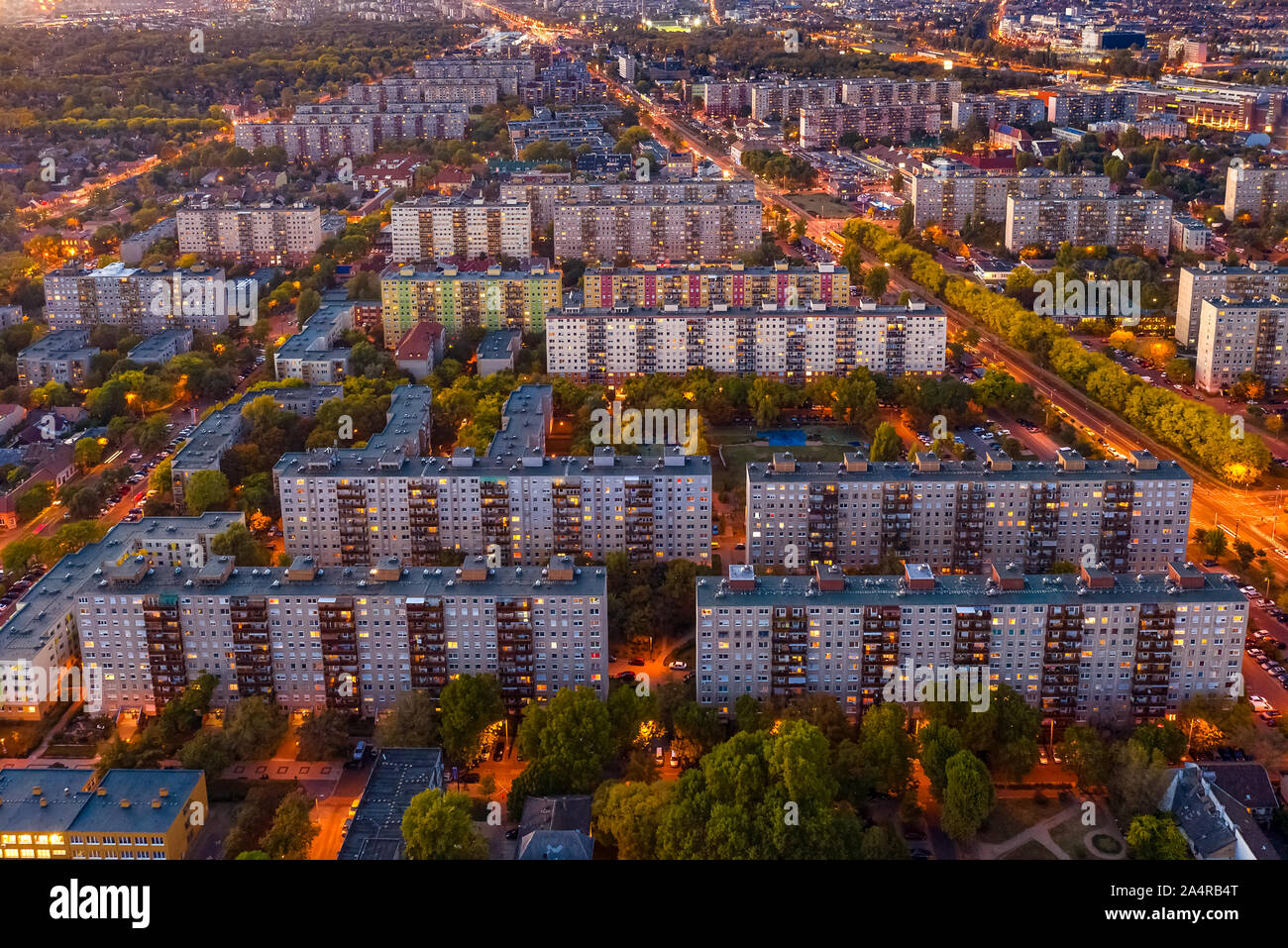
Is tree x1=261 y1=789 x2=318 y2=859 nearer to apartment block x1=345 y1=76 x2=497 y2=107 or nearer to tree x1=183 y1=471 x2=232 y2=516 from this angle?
tree x1=183 y1=471 x2=232 y2=516

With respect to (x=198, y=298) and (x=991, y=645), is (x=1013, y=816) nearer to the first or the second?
(x=991, y=645)

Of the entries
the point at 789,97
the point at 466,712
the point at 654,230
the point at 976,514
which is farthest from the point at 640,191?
the point at 466,712

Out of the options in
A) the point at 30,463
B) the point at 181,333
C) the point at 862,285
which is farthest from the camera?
the point at 862,285

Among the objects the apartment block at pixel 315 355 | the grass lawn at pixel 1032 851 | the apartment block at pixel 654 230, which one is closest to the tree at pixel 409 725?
the grass lawn at pixel 1032 851

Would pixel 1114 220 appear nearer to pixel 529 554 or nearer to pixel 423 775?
pixel 529 554

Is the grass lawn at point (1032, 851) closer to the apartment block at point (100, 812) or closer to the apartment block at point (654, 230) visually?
the apartment block at point (100, 812)

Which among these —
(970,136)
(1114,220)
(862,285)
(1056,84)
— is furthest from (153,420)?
(1056,84)
